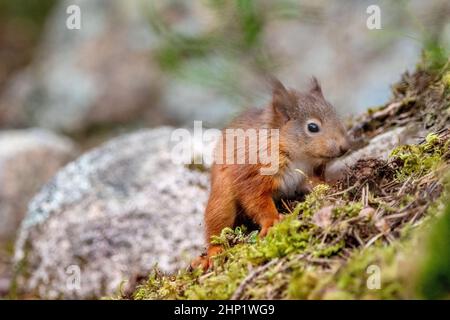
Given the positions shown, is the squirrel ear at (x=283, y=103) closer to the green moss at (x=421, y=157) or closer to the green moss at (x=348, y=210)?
the green moss at (x=421, y=157)

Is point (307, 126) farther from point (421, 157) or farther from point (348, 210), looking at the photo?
point (348, 210)

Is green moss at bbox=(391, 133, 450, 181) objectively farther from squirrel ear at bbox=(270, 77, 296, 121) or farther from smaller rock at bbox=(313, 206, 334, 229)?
squirrel ear at bbox=(270, 77, 296, 121)

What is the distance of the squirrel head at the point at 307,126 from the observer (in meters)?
4.52

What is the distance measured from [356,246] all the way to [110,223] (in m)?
3.46

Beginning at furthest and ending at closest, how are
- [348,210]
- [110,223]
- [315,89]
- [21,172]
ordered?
[21,172]
[110,223]
[315,89]
[348,210]

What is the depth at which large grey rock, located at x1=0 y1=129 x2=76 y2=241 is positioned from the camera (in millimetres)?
8625

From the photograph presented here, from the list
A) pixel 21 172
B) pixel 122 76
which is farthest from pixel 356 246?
pixel 122 76

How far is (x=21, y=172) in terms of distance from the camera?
873 centimetres

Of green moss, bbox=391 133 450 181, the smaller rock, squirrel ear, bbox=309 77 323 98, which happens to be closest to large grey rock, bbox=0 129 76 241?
squirrel ear, bbox=309 77 323 98

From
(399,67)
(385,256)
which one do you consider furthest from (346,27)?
(385,256)

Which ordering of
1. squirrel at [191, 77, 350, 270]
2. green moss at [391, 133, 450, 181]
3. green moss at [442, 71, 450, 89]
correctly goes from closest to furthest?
green moss at [391, 133, 450, 181] → squirrel at [191, 77, 350, 270] → green moss at [442, 71, 450, 89]

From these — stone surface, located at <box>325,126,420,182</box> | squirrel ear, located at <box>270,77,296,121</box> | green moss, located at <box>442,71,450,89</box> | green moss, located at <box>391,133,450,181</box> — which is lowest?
green moss, located at <box>391,133,450,181</box>

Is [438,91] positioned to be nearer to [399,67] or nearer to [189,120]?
[399,67]

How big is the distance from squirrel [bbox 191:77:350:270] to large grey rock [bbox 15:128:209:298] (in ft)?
5.08
